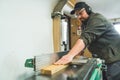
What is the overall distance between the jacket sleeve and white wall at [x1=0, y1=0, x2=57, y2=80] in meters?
0.71

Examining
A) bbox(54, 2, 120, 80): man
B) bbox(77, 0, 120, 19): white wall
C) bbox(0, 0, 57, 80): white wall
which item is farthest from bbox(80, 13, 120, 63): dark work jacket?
bbox(77, 0, 120, 19): white wall

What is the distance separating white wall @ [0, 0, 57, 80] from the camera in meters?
1.73

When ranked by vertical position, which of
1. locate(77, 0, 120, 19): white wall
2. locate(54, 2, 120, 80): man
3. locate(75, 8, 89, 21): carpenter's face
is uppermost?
locate(77, 0, 120, 19): white wall

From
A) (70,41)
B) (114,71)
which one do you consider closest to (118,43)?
(114,71)

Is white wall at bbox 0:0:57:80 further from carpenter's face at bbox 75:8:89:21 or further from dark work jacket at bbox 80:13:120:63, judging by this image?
dark work jacket at bbox 80:13:120:63

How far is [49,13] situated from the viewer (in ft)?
9.43

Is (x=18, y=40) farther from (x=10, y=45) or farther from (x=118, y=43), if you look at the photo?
(x=118, y=43)

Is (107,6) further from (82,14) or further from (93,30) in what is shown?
(93,30)

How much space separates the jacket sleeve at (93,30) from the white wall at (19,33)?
71 cm

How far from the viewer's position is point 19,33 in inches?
77.4

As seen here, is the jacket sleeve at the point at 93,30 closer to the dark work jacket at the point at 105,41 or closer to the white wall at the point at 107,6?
the dark work jacket at the point at 105,41

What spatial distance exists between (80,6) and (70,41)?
7.67 feet

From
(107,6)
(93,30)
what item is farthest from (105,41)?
(107,6)

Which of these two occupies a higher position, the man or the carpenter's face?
the carpenter's face
